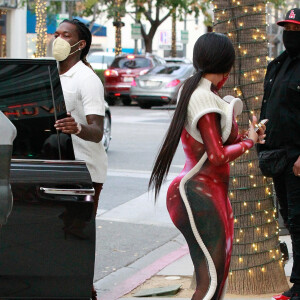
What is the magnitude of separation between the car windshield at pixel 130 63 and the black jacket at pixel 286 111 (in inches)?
898

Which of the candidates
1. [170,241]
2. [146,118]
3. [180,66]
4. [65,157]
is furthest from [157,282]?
[180,66]

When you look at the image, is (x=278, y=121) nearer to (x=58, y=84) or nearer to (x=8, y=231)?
(x=58, y=84)

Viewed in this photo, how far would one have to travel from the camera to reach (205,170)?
4086 millimetres

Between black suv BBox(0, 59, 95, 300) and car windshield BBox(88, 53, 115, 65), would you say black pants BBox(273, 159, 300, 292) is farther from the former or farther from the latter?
car windshield BBox(88, 53, 115, 65)

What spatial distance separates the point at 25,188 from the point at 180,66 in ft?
75.1

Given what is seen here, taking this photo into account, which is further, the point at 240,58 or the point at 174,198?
the point at 240,58

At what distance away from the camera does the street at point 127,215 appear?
720 cm

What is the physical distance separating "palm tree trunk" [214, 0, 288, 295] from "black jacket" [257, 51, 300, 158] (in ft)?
1.95

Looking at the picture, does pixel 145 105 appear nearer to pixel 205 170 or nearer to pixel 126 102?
pixel 126 102

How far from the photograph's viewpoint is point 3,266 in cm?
421

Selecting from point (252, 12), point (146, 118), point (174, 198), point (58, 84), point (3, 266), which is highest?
point (252, 12)

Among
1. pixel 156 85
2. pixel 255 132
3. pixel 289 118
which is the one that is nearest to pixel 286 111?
pixel 289 118

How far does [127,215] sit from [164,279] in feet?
8.83

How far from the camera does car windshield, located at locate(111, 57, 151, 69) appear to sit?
91.7ft
